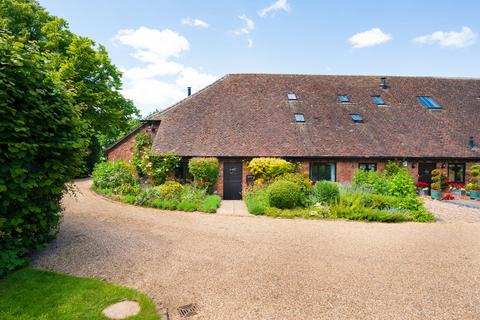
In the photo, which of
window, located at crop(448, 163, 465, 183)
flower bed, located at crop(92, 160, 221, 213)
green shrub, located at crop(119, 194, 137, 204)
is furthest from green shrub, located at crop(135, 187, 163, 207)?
window, located at crop(448, 163, 465, 183)

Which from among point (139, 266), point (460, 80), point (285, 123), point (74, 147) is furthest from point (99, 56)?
point (460, 80)

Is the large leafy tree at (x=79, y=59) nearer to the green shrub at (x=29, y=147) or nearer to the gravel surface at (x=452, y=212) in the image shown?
the green shrub at (x=29, y=147)

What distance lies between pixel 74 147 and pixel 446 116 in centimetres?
2212

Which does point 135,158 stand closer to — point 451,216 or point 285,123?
point 285,123

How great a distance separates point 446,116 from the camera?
18.8m

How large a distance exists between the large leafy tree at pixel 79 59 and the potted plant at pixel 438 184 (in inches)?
847

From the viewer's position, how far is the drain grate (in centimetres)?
413

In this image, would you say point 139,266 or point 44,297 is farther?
point 139,266

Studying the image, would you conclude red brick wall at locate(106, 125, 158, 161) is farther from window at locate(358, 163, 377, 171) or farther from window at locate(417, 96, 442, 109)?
window at locate(417, 96, 442, 109)

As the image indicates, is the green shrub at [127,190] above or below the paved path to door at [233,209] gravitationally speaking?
above

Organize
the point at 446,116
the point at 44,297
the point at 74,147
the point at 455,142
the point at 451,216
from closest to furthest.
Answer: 1. the point at 44,297
2. the point at 74,147
3. the point at 451,216
4. the point at 455,142
5. the point at 446,116

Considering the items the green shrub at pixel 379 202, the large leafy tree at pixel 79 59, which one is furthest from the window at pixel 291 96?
the large leafy tree at pixel 79 59

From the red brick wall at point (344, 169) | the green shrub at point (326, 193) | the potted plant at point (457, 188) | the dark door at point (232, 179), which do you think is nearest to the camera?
the green shrub at point (326, 193)

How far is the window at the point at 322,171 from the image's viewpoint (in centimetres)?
1573
